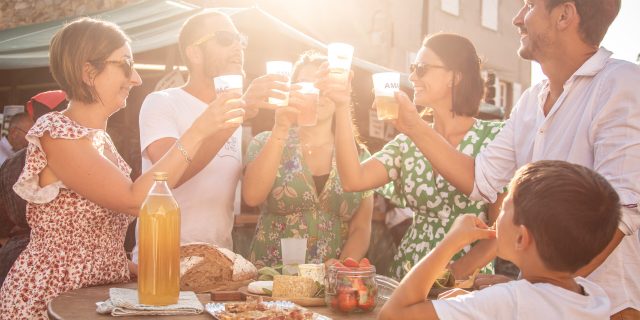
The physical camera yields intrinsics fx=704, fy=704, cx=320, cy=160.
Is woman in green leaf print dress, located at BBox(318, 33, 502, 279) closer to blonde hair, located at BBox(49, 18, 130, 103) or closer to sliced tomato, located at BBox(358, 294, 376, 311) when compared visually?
sliced tomato, located at BBox(358, 294, 376, 311)

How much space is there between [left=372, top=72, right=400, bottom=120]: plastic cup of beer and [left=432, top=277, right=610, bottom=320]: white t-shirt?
4.15ft

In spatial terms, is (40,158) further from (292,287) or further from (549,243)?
(549,243)

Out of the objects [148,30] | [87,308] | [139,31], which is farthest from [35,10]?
[87,308]

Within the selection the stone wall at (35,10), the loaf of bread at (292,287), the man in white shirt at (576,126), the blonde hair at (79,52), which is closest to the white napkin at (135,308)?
the loaf of bread at (292,287)

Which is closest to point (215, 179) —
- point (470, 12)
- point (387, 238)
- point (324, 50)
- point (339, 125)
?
point (339, 125)

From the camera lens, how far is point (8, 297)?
2.70m

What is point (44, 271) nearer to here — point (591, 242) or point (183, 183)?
point (183, 183)

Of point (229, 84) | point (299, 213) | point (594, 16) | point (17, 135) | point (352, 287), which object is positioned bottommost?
point (17, 135)

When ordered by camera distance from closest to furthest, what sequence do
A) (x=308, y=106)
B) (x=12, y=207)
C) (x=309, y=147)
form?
(x=308, y=106) → (x=12, y=207) → (x=309, y=147)

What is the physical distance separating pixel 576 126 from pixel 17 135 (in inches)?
253

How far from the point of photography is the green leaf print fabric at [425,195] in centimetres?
357

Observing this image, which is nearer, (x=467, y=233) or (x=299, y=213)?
(x=467, y=233)

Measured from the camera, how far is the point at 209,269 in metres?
2.91

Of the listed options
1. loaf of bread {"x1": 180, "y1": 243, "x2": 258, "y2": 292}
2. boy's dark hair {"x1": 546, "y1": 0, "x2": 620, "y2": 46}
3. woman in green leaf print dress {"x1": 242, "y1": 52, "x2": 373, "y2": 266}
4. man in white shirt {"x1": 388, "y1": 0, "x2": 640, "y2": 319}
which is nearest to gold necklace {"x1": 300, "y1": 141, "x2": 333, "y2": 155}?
woman in green leaf print dress {"x1": 242, "y1": 52, "x2": 373, "y2": 266}
